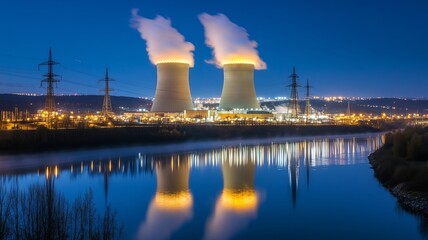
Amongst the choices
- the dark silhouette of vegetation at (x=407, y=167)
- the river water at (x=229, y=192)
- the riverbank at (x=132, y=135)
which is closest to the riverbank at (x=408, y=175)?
the dark silhouette of vegetation at (x=407, y=167)

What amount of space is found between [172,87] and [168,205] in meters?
18.6

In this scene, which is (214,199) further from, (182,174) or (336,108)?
(336,108)

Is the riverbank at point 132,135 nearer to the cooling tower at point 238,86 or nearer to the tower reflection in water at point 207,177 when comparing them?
the cooling tower at point 238,86

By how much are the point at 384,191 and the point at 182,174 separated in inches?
186

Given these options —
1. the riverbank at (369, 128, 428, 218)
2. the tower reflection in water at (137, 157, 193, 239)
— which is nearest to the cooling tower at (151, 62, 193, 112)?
the tower reflection in water at (137, 157, 193, 239)

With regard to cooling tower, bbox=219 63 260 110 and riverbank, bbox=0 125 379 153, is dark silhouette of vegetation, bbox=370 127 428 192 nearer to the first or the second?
riverbank, bbox=0 125 379 153

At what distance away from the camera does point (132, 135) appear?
829 inches

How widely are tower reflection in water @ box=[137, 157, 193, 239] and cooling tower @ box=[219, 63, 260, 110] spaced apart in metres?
14.5

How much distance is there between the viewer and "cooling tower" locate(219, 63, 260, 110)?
87.9ft

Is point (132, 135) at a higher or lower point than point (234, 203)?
higher

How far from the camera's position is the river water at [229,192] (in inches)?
260

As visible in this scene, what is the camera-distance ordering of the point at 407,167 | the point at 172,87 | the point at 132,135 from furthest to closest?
1. the point at 172,87
2. the point at 132,135
3. the point at 407,167

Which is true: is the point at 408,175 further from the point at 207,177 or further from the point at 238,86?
the point at 238,86

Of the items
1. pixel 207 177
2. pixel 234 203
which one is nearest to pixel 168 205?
pixel 234 203
